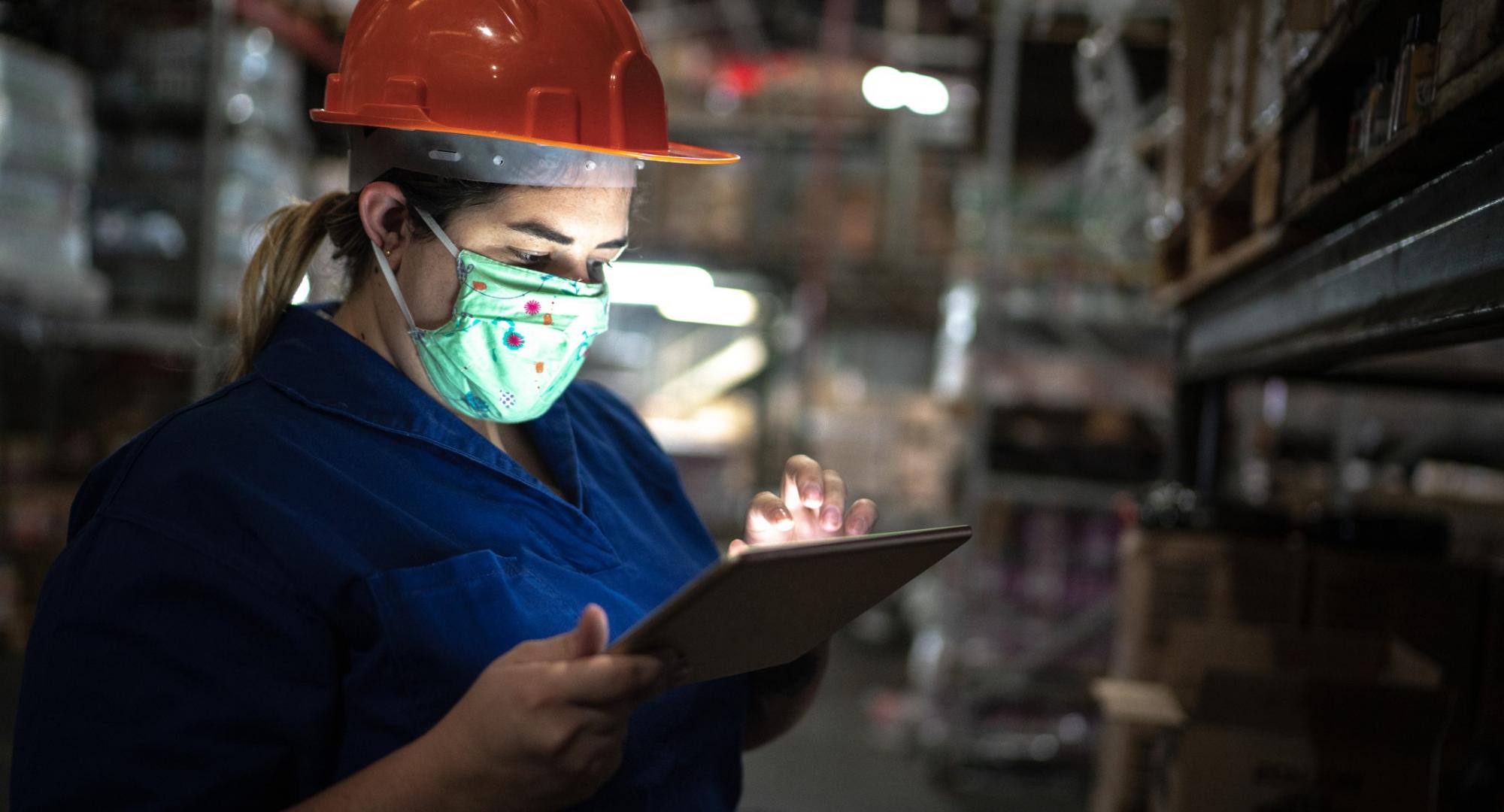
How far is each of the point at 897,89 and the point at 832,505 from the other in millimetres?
7988

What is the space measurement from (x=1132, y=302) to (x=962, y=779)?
276 centimetres

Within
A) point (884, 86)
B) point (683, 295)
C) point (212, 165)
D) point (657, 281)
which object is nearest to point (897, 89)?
point (884, 86)

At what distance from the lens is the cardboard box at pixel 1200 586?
250 centimetres

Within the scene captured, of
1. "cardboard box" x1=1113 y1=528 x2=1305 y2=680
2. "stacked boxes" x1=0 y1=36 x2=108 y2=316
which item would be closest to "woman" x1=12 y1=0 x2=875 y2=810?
"cardboard box" x1=1113 y1=528 x2=1305 y2=680

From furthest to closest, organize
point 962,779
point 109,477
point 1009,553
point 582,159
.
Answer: point 1009,553 → point 962,779 → point 582,159 → point 109,477

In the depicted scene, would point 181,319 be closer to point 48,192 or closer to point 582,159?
point 48,192

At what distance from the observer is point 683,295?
10484 mm

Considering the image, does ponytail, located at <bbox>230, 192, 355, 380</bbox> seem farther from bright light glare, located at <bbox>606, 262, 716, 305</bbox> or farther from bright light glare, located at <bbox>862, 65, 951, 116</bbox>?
bright light glare, located at <bbox>862, 65, 951, 116</bbox>

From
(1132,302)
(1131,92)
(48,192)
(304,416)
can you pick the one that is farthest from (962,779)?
(48,192)

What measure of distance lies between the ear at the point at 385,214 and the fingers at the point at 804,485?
629mm

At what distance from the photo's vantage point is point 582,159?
1.42m

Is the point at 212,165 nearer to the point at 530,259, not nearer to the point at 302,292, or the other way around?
the point at 302,292

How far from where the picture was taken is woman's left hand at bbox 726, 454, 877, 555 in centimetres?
151

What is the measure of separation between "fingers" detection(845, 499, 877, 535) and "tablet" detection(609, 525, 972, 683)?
116 mm
